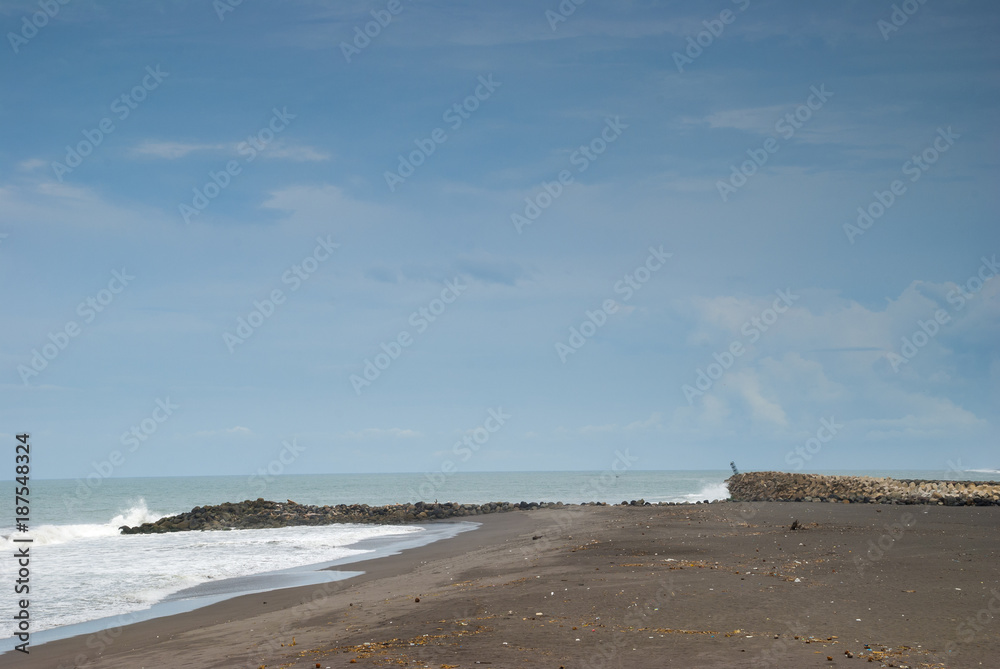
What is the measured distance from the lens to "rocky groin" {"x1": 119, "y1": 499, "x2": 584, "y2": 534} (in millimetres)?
49219

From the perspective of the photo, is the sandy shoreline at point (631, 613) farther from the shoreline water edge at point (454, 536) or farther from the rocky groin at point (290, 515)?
the rocky groin at point (290, 515)

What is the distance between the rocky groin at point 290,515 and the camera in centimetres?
4922

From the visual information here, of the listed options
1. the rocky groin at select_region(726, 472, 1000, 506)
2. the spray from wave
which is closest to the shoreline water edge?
the rocky groin at select_region(726, 472, 1000, 506)

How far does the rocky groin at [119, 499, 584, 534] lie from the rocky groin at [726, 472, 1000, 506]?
15.4 meters

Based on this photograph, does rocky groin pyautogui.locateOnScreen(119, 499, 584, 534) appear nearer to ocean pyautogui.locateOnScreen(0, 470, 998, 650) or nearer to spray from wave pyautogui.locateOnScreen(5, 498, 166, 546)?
spray from wave pyautogui.locateOnScreen(5, 498, 166, 546)

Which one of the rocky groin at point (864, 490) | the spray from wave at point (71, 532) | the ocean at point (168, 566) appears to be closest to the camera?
the ocean at point (168, 566)

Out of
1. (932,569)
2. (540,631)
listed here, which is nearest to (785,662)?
(540,631)

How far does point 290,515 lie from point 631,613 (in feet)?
149

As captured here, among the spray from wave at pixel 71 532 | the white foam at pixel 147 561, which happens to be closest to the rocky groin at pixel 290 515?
the spray from wave at pixel 71 532

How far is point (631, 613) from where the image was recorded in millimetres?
12211

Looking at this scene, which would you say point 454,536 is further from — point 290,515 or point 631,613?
point 631,613

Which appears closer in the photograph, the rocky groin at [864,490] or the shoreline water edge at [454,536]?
the shoreline water edge at [454,536]

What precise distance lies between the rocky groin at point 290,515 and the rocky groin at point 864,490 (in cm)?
1543

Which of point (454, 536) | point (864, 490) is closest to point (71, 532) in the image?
point (454, 536)
